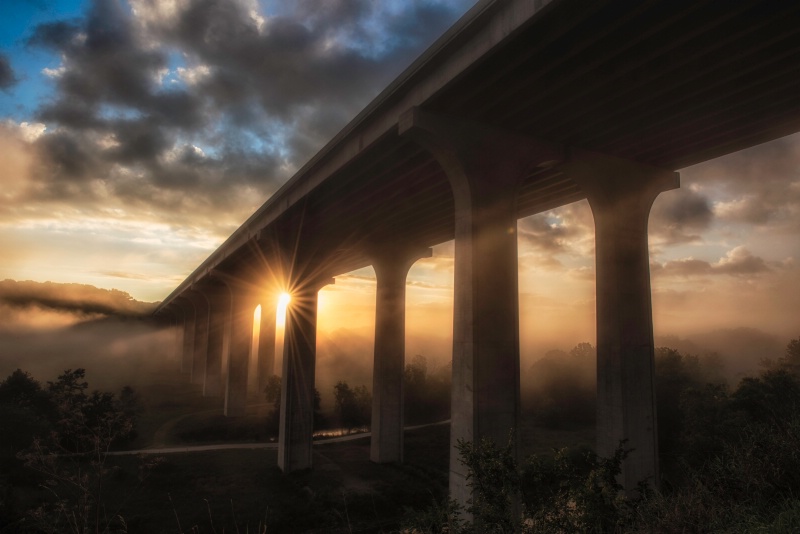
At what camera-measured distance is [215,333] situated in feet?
187

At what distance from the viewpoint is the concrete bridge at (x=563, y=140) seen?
1168cm

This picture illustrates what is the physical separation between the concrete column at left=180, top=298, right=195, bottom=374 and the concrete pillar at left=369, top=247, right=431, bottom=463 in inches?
2299

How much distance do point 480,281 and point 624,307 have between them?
7.54 metres

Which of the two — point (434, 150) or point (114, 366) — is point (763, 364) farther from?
point (114, 366)

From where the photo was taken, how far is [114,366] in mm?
87750

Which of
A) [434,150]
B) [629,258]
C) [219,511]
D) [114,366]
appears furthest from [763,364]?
[114,366]

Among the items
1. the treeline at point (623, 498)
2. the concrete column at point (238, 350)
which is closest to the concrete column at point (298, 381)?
the concrete column at point (238, 350)

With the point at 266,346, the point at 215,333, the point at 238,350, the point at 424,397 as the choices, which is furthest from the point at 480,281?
the point at 266,346

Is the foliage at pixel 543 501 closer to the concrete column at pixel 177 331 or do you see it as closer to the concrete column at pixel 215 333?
the concrete column at pixel 215 333

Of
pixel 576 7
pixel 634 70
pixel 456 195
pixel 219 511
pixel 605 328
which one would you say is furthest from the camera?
pixel 219 511

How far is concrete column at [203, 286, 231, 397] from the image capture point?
55844mm

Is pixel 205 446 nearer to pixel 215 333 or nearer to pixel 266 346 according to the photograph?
pixel 215 333

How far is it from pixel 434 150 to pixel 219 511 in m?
18.9

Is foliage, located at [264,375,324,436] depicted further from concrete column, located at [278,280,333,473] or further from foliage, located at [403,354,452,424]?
foliage, located at [403,354,452,424]
